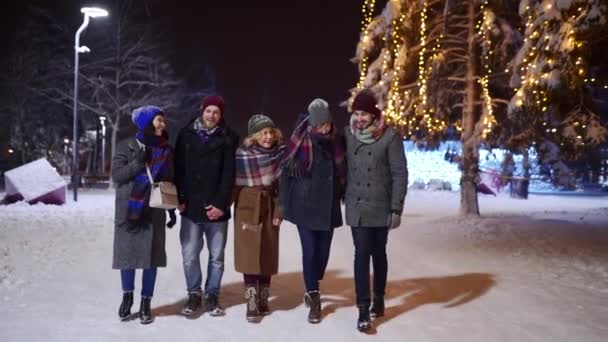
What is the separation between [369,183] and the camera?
17.9 ft

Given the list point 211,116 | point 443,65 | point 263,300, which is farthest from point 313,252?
point 443,65

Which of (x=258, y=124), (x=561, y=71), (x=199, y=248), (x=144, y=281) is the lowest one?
(x=144, y=281)

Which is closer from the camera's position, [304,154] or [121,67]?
[304,154]

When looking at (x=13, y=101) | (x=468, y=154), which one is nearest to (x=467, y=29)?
(x=468, y=154)

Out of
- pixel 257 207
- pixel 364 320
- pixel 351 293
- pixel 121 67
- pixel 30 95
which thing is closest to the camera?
pixel 364 320

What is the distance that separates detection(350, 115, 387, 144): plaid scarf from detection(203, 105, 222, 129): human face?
1258mm

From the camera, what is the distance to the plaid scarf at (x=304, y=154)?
219 inches

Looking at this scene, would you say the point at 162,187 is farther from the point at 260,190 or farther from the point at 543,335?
the point at 543,335

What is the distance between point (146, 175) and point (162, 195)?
9.4 inches

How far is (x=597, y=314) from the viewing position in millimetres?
5957

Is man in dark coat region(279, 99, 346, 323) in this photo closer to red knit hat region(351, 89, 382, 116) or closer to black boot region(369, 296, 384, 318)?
red knit hat region(351, 89, 382, 116)

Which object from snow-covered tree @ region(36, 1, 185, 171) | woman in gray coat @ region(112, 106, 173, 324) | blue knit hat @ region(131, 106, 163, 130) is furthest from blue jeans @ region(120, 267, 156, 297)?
snow-covered tree @ region(36, 1, 185, 171)

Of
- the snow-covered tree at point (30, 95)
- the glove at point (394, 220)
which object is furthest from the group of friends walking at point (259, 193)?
the snow-covered tree at point (30, 95)

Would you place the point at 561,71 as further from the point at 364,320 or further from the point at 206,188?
the point at 206,188
